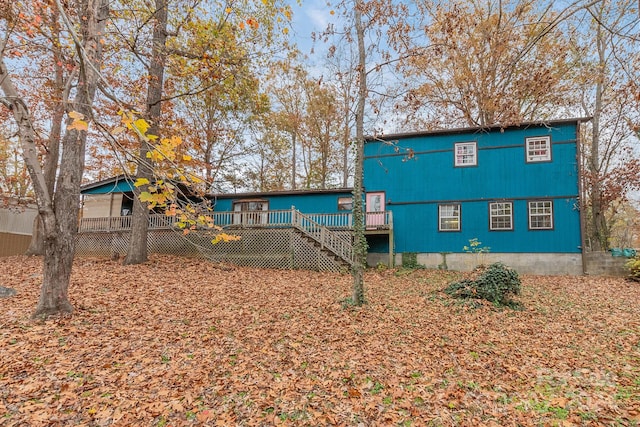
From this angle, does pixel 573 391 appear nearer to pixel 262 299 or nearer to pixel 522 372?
pixel 522 372

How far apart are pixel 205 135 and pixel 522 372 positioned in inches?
888

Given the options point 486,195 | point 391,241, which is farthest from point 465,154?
point 391,241

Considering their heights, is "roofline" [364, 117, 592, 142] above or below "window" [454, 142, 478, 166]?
above

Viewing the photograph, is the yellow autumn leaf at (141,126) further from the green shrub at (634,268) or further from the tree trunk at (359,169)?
the green shrub at (634,268)

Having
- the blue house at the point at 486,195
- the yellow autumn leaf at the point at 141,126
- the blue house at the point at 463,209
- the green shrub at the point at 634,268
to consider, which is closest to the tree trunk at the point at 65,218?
the yellow autumn leaf at the point at 141,126

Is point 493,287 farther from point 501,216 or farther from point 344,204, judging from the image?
point 344,204

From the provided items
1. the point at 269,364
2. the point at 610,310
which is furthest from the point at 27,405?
the point at 610,310

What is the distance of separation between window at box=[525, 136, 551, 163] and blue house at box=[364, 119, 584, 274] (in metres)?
0.04

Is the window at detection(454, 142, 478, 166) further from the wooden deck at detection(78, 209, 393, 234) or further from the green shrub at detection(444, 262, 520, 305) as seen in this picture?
the green shrub at detection(444, 262, 520, 305)

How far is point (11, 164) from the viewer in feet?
77.0

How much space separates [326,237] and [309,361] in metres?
8.90

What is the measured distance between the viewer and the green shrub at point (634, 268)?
12031mm

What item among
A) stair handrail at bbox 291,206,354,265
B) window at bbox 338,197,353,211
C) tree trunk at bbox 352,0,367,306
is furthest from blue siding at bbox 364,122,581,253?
tree trunk at bbox 352,0,367,306

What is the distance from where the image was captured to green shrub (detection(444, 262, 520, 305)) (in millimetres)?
7977
